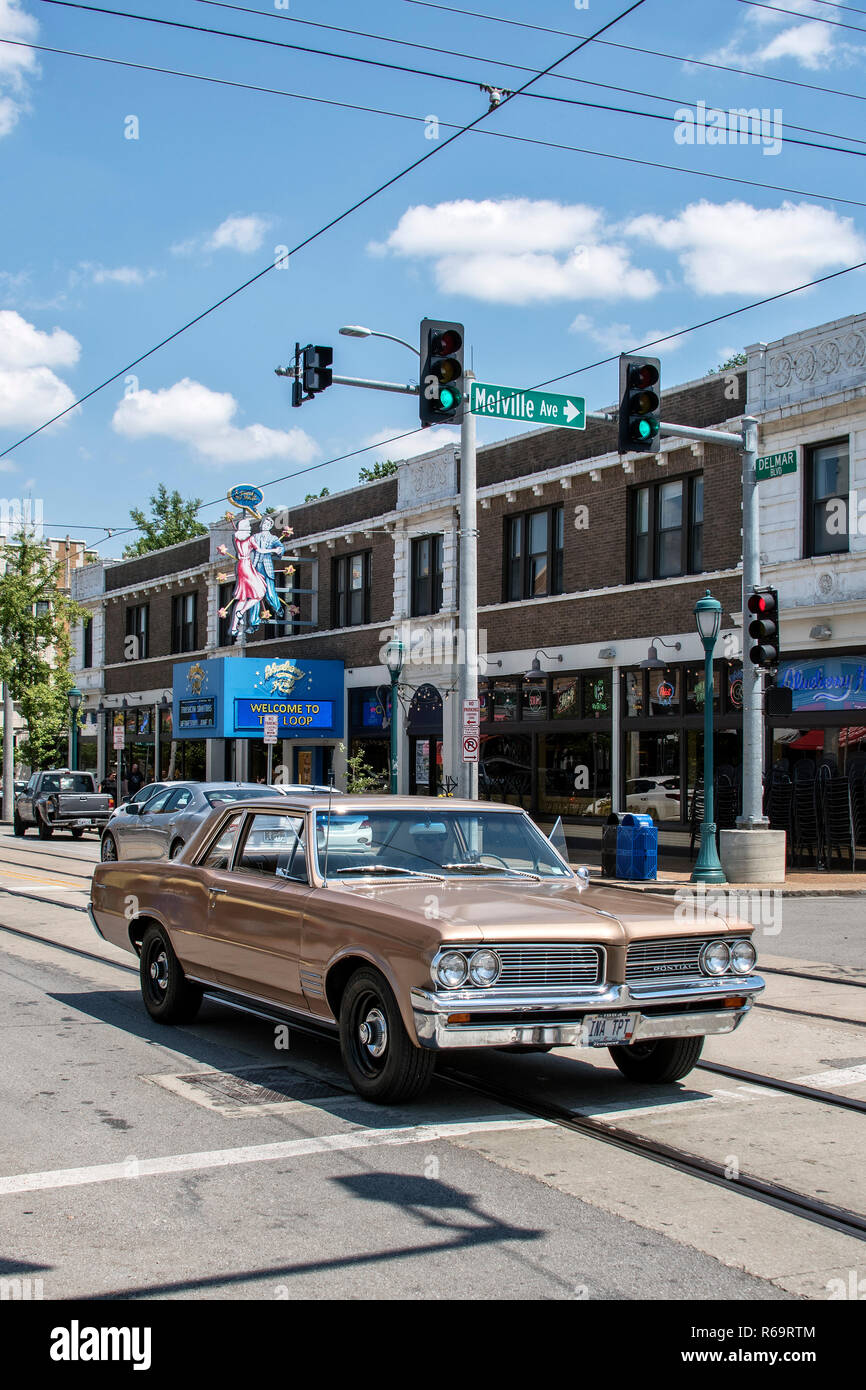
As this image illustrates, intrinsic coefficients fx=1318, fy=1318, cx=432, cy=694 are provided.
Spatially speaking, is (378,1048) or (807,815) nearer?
(378,1048)

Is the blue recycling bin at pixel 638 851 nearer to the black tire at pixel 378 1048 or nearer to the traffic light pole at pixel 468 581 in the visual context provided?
the traffic light pole at pixel 468 581

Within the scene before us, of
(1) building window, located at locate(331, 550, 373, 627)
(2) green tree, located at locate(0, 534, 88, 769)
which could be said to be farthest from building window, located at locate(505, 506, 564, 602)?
(2) green tree, located at locate(0, 534, 88, 769)

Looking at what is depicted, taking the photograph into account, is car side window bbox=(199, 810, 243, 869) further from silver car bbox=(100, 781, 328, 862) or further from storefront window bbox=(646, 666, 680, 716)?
storefront window bbox=(646, 666, 680, 716)

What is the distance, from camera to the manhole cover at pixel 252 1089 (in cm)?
652

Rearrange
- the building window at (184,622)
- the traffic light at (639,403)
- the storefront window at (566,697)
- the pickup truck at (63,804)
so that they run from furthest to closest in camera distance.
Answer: the building window at (184,622), the pickup truck at (63,804), the storefront window at (566,697), the traffic light at (639,403)

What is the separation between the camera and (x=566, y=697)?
87.0 feet

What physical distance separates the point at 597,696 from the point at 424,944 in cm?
2001

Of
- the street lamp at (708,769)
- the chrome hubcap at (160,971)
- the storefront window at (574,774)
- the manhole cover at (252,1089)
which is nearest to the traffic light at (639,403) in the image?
the street lamp at (708,769)

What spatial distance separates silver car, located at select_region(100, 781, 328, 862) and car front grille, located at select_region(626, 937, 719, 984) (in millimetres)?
9852

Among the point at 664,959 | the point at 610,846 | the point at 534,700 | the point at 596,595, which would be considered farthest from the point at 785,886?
the point at 664,959

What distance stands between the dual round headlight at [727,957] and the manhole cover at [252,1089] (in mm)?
1976

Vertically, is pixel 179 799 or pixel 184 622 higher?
pixel 184 622

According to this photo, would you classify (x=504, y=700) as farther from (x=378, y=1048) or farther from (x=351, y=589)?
(x=378, y=1048)
